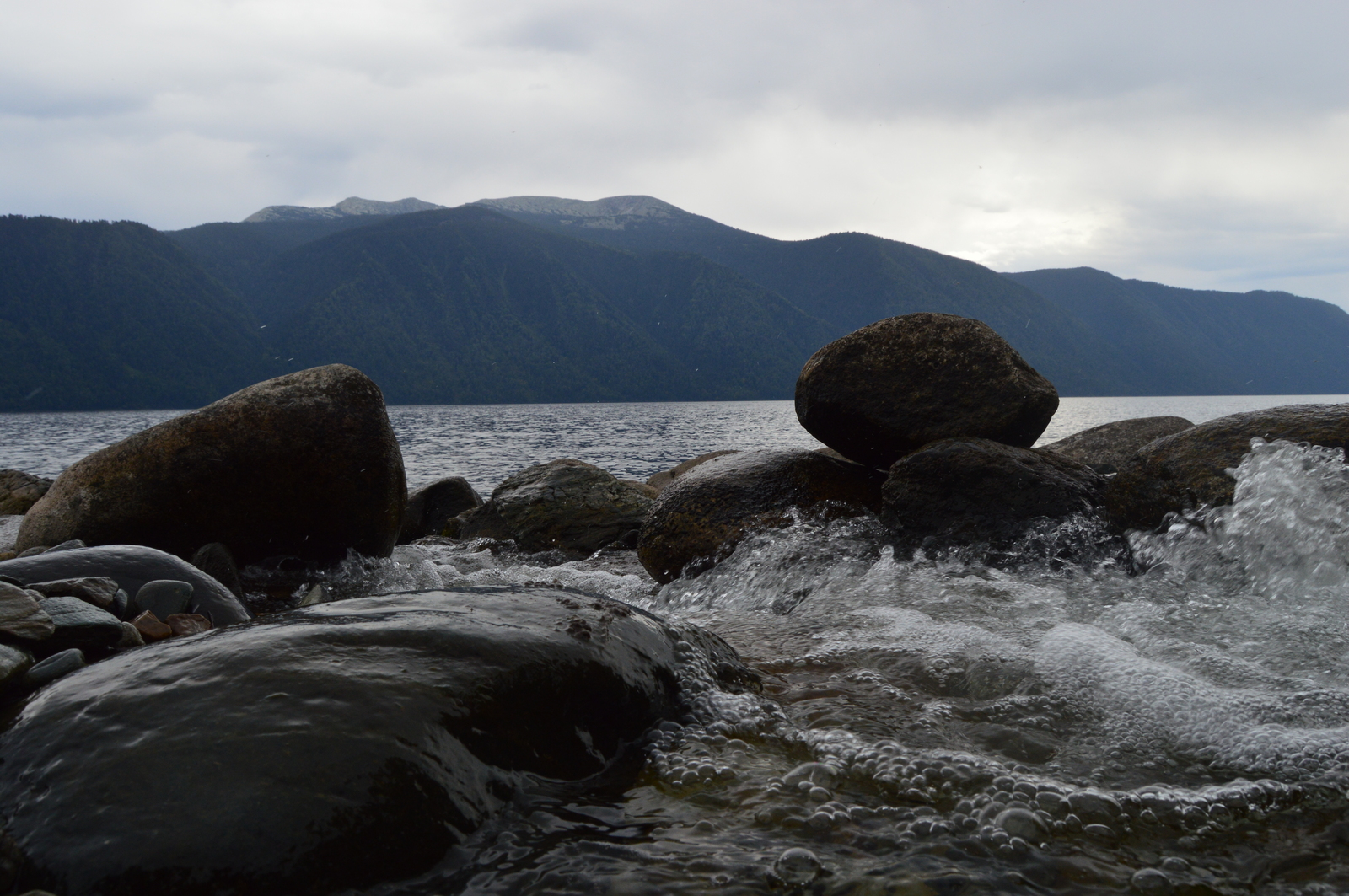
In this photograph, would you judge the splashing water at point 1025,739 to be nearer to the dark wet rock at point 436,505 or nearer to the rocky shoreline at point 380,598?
the rocky shoreline at point 380,598

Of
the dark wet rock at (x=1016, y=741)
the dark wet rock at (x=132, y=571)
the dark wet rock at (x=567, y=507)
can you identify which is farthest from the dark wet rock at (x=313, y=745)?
the dark wet rock at (x=567, y=507)

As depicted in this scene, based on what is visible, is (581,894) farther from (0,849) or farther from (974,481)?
(974,481)

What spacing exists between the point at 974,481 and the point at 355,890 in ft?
21.1

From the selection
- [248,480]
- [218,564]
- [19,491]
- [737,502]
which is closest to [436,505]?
[248,480]

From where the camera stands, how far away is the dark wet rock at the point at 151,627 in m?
4.63

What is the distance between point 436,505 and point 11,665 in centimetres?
1135

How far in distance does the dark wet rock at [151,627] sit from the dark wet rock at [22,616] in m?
0.71

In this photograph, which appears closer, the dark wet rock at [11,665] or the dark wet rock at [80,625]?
the dark wet rock at [11,665]

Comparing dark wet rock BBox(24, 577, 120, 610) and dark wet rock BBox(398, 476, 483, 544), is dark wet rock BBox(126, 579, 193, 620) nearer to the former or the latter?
dark wet rock BBox(24, 577, 120, 610)

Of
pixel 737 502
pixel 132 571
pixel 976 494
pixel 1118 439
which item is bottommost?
pixel 132 571

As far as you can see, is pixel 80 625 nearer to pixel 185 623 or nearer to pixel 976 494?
pixel 185 623

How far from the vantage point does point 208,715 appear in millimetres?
2797

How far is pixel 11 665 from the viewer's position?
3.29 metres

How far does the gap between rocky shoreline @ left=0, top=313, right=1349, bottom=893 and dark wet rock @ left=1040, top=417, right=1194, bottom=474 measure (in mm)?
169
